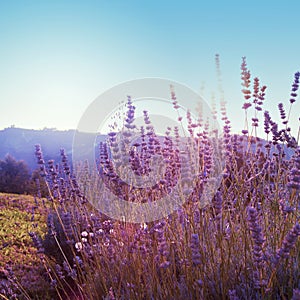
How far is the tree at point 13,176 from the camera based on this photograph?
1327cm

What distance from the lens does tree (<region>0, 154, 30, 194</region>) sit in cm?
1327

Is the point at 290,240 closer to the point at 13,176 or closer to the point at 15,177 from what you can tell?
the point at 15,177

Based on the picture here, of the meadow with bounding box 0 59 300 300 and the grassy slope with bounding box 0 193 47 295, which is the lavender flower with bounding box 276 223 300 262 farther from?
the grassy slope with bounding box 0 193 47 295

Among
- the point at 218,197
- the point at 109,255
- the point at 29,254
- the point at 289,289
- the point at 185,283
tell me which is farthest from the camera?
the point at 29,254

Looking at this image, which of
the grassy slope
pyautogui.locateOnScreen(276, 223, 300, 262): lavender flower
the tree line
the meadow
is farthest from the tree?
pyautogui.locateOnScreen(276, 223, 300, 262): lavender flower

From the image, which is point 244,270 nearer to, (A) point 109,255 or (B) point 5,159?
(A) point 109,255

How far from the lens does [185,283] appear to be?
2.20 m

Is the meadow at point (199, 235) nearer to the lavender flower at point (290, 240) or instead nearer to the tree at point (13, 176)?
the lavender flower at point (290, 240)

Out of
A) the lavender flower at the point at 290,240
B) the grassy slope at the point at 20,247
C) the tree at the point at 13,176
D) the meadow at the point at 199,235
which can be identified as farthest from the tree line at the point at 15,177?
the lavender flower at the point at 290,240

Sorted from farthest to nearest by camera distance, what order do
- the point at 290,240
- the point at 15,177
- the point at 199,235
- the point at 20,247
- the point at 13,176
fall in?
the point at 13,176
the point at 15,177
the point at 20,247
the point at 199,235
the point at 290,240

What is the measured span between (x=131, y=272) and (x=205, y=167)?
2.96ft

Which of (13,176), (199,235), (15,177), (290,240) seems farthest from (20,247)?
(13,176)

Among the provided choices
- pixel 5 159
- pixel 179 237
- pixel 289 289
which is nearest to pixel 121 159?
pixel 179 237

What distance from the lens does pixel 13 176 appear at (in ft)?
47.0
